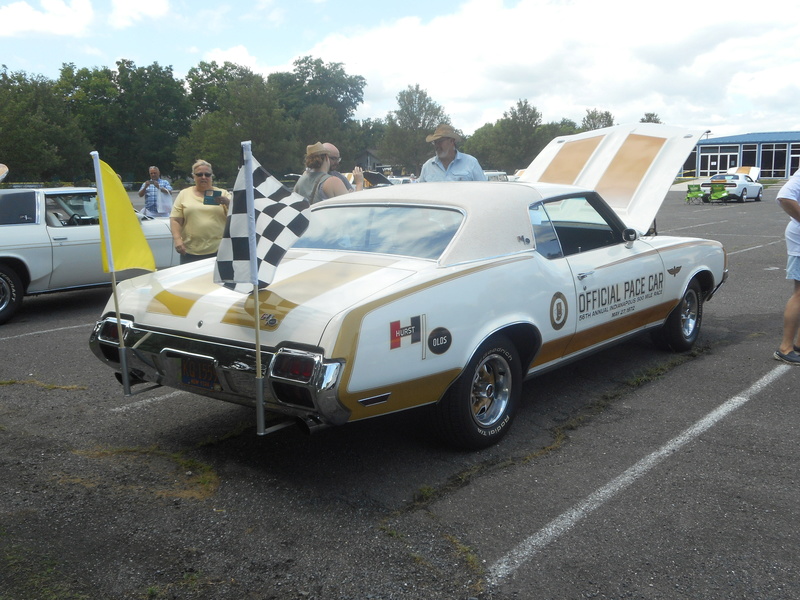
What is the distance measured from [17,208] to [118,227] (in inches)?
200

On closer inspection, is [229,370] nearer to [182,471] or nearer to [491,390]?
[182,471]

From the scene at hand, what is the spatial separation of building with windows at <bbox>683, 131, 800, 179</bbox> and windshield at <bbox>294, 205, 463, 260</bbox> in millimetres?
62958

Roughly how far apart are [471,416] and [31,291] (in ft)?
20.8

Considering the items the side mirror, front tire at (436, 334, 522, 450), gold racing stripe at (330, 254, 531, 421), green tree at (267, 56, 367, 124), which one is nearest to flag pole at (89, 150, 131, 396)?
gold racing stripe at (330, 254, 531, 421)

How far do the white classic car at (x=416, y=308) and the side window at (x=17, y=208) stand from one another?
473 centimetres

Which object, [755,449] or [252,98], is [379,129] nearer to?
[252,98]

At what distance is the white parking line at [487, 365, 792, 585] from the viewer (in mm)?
2895

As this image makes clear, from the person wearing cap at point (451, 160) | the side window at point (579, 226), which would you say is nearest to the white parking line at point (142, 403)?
the side window at point (579, 226)

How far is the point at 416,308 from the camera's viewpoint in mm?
3514

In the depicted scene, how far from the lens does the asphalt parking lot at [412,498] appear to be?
2789mm

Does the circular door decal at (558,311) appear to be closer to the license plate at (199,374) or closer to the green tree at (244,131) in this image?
the license plate at (199,374)

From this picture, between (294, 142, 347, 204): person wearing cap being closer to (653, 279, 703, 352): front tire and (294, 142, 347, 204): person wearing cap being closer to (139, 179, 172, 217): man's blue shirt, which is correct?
(653, 279, 703, 352): front tire

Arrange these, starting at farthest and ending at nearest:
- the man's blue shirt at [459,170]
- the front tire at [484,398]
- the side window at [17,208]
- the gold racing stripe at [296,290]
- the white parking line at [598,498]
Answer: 1. the side window at [17,208]
2. the man's blue shirt at [459,170]
3. the front tire at [484,398]
4. the gold racing stripe at [296,290]
5. the white parking line at [598,498]

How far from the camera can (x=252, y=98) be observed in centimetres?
5562
